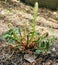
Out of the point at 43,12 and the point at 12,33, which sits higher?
the point at 12,33

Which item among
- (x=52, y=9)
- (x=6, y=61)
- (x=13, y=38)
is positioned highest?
(x=13, y=38)

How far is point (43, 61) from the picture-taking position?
275cm

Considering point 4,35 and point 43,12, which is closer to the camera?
point 4,35

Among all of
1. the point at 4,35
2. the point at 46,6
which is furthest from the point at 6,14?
the point at 46,6

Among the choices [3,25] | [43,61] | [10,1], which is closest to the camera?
[43,61]

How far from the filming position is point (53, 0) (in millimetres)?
5664

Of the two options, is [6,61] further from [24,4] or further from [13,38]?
[24,4]

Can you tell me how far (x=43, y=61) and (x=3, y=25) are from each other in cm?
114

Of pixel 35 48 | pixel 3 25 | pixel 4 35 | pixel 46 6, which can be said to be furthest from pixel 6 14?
pixel 46 6

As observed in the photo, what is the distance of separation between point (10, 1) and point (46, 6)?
994 millimetres

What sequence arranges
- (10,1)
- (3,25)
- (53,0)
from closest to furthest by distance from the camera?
(3,25) → (10,1) → (53,0)

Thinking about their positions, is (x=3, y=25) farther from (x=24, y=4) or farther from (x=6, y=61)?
(x=24, y=4)

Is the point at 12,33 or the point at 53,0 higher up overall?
the point at 12,33

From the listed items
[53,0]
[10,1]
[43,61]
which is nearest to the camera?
[43,61]
